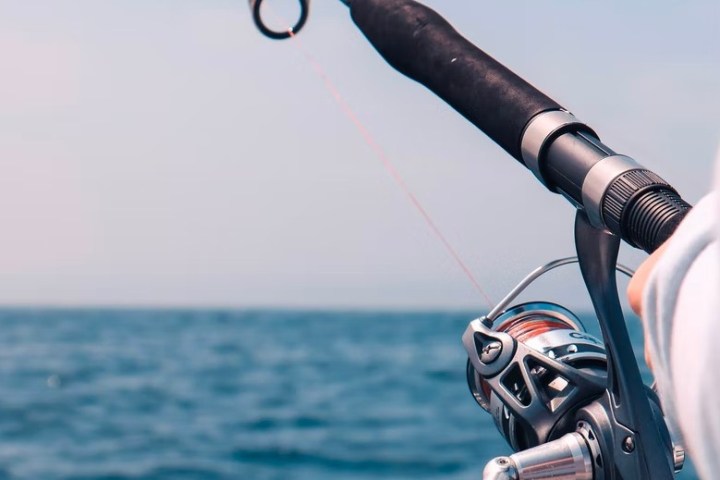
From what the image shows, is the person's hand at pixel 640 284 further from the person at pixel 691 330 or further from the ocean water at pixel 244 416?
the ocean water at pixel 244 416

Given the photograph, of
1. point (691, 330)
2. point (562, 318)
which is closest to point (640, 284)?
point (691, 330)

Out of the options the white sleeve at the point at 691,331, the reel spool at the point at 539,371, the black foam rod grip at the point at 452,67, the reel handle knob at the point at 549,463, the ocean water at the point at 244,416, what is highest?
the black foam rod grip at the point at 452,67

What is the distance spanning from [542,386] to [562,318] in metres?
0.20

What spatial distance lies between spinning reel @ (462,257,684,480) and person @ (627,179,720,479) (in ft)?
1.41

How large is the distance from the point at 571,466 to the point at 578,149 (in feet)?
1.17

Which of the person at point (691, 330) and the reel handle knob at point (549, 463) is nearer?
the person at point (691, 330)

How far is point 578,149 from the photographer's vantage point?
51.8 inches

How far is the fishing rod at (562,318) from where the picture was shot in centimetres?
127

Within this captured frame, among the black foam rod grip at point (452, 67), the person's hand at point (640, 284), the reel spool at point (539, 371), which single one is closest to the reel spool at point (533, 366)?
the reel spool at point (539, 371)

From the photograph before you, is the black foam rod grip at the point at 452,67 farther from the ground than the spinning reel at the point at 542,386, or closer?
farther from the ground

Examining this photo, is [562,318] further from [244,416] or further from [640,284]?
[244,416]

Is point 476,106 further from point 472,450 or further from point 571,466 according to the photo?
point 472,450

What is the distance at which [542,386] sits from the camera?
56.6 inches

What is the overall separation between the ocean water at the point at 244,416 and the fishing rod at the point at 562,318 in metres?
7.07
